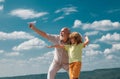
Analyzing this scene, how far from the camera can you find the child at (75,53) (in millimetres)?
14508

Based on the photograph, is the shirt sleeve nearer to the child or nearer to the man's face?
the man's face

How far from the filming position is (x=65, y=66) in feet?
54.2

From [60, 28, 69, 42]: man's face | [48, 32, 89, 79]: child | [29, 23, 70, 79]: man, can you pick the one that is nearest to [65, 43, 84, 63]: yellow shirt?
[48, 32, 89, 79]: child

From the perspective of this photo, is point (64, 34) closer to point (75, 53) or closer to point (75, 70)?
point (75, 53)

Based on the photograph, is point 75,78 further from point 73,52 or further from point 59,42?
point 59,42

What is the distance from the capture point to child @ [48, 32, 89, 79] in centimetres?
1451

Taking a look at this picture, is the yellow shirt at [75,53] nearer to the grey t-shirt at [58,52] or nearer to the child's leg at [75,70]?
the child's leg at [75,70]

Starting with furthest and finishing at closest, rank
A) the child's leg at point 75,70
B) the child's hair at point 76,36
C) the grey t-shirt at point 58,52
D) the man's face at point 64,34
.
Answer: the grey t-shirt at point 58,52
the man's face at point 64,34
the child's hair at point 76,36
the child's leg at point 75,70

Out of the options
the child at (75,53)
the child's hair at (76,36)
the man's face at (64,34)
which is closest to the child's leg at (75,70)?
the child at (75,53)

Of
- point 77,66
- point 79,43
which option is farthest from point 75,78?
point 79,43

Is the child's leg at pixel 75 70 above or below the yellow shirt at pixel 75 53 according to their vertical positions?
below

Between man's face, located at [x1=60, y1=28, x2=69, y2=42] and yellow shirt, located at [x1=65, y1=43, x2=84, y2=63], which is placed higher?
man's face, located at [x1=60, y1=28, x2=69, y2=42]

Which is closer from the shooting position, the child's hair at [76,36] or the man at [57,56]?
the child's hair at [76,36]

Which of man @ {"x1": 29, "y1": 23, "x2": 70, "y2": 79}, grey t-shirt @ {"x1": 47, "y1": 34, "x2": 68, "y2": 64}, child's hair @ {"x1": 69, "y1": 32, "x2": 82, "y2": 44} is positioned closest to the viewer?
child's hair @ {"x1": 69, "y1": 32, "x2": 82, "y2": 44}
